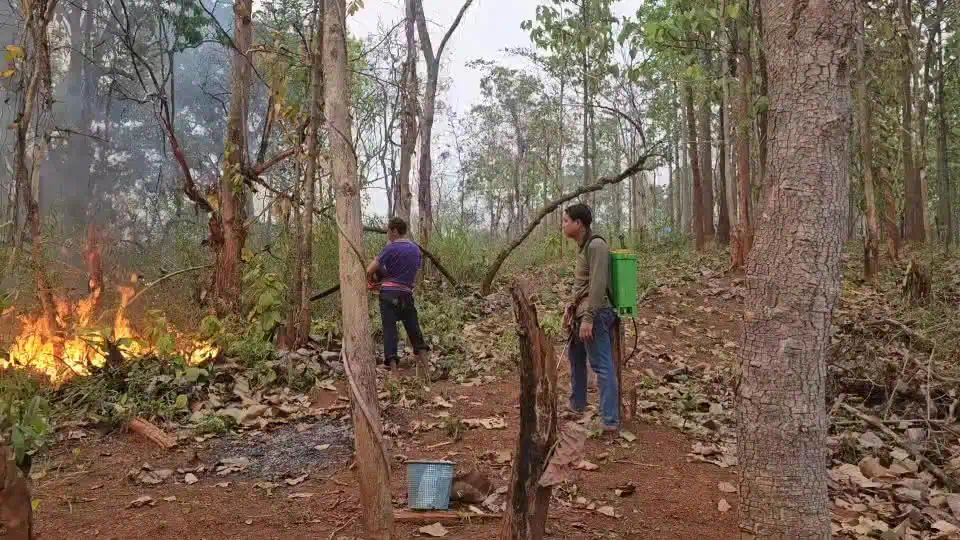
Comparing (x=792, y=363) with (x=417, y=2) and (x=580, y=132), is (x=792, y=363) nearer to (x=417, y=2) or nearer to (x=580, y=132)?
(x=417, y=2)

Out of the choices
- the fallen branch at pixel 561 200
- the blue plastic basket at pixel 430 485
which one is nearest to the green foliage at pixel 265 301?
the blue plastic basket at pixel 430 485

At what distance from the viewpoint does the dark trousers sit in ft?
23.1

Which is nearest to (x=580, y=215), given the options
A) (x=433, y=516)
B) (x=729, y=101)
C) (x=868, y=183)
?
(x=433, y=516)

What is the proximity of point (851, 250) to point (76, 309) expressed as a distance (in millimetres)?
14724

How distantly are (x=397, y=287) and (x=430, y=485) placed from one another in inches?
134

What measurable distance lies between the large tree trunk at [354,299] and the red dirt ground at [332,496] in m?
0.77

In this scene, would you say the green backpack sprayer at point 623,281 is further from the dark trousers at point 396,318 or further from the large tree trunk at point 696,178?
the large tree trunk at point 696,178

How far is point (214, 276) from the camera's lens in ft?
27.2

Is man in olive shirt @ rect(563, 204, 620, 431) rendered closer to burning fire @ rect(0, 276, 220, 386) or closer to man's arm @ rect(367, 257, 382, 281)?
man's arm @ rect(367, 257, 382, 281)

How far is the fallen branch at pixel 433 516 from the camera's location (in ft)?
12.5

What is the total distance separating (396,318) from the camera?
23.4 feet

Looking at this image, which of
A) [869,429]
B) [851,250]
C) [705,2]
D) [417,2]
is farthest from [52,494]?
[851,250]

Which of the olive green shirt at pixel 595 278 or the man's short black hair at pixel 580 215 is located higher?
the man's short black hair at pixel 580 215

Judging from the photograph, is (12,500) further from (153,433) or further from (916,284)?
(916,284)
